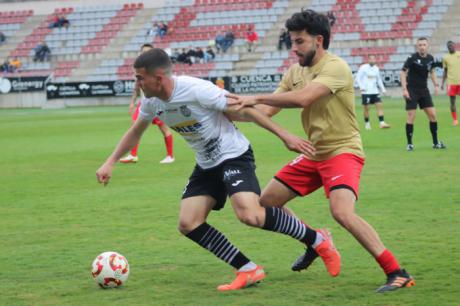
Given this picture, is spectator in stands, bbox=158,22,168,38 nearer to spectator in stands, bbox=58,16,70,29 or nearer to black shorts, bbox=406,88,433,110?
spectator in stands, bbox=58,16,70,29

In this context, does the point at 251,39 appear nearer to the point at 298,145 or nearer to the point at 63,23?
the point at 63,23

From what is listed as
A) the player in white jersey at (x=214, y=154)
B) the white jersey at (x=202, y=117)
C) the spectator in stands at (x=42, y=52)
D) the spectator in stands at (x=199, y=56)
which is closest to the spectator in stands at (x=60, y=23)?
the spectator in stands at (x=42, y=52)

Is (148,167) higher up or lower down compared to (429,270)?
lower down

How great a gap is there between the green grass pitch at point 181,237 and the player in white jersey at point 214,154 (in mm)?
348

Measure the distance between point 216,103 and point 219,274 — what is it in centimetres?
157

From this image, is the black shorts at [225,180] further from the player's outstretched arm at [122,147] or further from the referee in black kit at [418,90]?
the referee in black kit at [418,90]

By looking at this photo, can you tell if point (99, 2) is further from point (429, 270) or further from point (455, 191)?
point (429, 270)

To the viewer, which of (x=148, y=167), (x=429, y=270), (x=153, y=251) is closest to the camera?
(x=429, y=270)

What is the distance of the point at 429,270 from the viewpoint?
24.5 feet

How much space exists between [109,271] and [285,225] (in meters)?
1.41

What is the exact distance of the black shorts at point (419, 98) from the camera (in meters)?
18.6

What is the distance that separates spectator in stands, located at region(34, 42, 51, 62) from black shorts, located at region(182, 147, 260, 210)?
52.4m

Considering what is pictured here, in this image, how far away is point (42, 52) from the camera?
5828cm

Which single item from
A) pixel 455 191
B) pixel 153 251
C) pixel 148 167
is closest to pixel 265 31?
pixel 148 167
